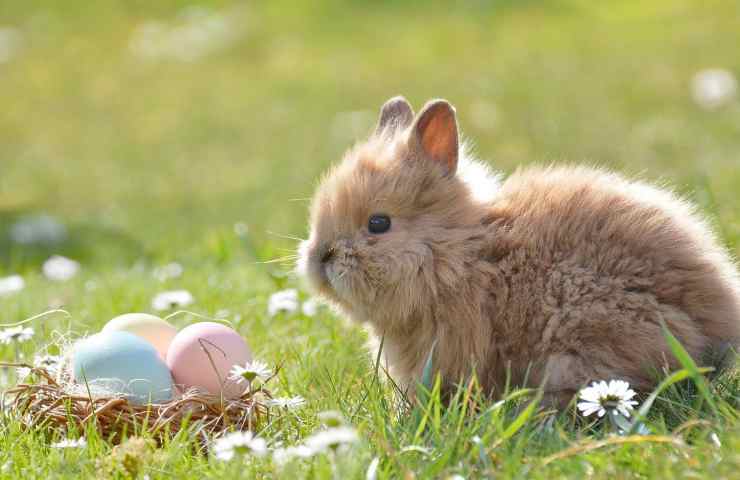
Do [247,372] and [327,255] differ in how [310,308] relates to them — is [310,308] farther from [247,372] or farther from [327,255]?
[247,372]

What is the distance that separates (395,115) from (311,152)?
224 inches

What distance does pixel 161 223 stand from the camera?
7.97 meters

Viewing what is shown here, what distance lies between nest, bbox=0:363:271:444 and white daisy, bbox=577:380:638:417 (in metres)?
0.94

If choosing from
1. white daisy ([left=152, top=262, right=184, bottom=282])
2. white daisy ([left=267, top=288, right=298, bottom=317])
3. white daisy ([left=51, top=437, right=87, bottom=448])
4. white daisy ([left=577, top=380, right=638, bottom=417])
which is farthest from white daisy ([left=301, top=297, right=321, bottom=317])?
white daisy ([left=577, top=380, right=638, bottom=417])

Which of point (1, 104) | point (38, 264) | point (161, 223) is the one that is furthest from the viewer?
point (1, 104)

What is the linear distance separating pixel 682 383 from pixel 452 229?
80 cm

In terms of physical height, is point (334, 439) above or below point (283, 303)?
below

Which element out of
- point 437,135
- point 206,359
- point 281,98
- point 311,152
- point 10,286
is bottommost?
point 206,359

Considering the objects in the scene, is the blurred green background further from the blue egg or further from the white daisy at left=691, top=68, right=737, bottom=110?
the blue egg

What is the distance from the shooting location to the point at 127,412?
2854mm

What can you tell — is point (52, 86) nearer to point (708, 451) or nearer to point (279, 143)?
point (279, 143)

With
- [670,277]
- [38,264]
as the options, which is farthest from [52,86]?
[670,277]

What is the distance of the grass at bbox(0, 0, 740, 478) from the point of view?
246 cm

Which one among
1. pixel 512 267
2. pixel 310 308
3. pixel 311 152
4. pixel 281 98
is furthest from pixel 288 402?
pixel 281 98
